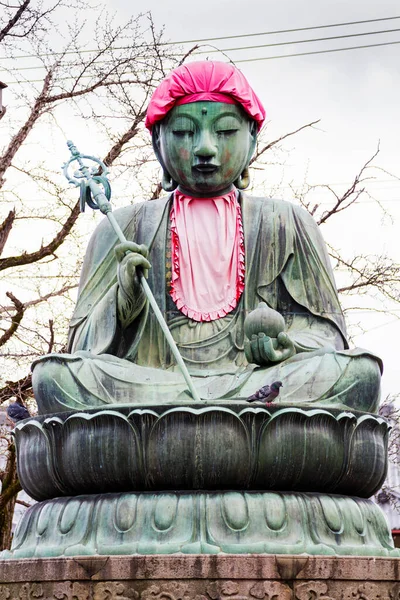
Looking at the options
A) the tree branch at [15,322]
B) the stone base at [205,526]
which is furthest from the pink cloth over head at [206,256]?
the tree branch at [15,322]

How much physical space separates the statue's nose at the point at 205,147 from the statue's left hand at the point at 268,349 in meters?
1.15

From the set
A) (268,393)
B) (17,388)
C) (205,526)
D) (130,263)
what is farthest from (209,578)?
(17,388)

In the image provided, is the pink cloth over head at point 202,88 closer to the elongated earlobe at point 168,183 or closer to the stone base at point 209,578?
the elongated earlobe at point 168,183

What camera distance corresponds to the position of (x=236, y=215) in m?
7.09

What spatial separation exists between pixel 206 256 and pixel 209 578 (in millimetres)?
2294

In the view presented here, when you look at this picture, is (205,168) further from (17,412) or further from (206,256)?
(17,412)

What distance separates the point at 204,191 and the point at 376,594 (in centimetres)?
262

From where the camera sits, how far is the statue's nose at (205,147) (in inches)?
266

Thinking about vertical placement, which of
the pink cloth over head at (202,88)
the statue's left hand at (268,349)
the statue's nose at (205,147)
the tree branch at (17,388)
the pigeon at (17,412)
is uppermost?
the pink cloth over head at (202,88)

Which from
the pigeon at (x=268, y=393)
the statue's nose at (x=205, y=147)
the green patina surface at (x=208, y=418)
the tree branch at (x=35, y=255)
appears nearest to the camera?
the green patina surface at (x=208, y=418)

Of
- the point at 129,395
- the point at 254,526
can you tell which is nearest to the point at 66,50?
the point at 129,395

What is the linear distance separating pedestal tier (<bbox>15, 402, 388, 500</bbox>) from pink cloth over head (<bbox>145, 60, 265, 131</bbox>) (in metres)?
2.07

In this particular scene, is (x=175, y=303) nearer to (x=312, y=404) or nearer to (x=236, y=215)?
(x=236, y=215)

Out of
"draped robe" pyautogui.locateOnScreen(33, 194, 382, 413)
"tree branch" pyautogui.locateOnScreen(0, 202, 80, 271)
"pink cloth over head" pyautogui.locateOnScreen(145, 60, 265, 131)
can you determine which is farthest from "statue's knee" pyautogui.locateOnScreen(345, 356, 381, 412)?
"tree branch" pyautogui.locateOnScreen(0, 202, 80, 271)
